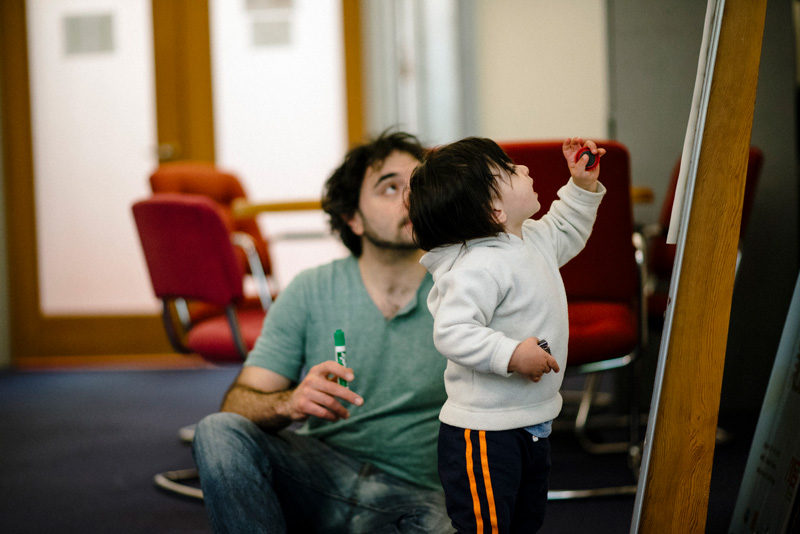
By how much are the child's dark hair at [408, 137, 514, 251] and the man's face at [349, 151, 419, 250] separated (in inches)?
16.7

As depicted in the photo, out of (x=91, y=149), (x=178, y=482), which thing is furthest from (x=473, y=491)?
(x=91, y=149)

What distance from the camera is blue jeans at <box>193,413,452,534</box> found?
1.17 metres

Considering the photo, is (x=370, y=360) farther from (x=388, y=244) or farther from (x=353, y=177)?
(x=353, y=177)

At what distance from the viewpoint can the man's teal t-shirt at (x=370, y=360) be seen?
1292 mm

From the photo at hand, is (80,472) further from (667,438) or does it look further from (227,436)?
(667,438)

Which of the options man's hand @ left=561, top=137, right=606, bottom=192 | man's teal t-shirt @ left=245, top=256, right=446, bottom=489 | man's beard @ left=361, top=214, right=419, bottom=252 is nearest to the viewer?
man's hand @ left=561, top=137, right=606, bottom=192

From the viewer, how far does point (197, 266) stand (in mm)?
1969

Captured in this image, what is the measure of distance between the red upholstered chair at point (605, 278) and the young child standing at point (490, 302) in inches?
21.0

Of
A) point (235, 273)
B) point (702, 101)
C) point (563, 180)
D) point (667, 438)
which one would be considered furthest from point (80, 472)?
point (702, 101)

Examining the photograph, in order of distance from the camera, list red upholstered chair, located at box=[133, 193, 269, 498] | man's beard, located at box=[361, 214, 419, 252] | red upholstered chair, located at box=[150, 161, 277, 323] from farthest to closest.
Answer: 1. red upholstered chair, located at box=[150, 161, 277, 323]
2. red upholstered chair, located at box=[133, 193, 269, 498]
3. man's beard, located at box=[361, 214, 419, 252]

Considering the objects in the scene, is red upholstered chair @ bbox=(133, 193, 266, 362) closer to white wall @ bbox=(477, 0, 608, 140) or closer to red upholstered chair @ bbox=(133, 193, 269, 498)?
red upholstered chair @ bbox=(133, 193, 269, 498)

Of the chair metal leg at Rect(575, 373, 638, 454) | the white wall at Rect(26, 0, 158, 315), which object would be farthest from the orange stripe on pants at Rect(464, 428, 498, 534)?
the white wall at Rect(26, 0, 158, 315)

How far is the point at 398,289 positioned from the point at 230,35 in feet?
11.0

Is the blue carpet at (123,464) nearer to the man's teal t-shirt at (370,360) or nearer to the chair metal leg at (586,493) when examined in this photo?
the chair metal leg at (586,493)
